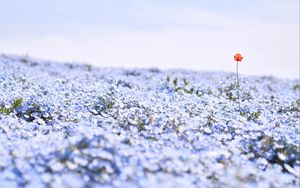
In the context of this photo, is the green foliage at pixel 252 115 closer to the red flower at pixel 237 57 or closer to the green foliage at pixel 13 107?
the red flower at pixel 237 57

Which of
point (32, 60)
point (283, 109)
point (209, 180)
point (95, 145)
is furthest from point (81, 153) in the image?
point (32, 60)

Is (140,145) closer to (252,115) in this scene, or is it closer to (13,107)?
(252,115)

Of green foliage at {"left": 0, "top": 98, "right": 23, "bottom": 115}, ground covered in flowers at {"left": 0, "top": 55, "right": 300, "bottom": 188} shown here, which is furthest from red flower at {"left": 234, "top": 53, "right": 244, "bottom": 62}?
green foliage at {"left": 0, "top": 98, "right": 23, "bottom": 115}

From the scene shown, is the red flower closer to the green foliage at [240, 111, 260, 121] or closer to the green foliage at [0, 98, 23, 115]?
the green foliage at [240, 111, 260, 121]

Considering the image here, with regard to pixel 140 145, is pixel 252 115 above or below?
below

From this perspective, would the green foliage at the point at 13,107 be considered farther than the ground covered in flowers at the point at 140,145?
Yes

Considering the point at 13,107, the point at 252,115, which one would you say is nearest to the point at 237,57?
Answer: the point at 252,115

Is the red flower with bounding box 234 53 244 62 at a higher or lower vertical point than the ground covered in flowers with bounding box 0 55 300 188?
higher

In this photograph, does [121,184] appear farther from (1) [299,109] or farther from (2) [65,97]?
(1) [299,109]

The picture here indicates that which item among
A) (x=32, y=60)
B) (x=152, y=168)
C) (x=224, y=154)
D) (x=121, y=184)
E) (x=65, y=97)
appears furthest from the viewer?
(x=32, y=60)

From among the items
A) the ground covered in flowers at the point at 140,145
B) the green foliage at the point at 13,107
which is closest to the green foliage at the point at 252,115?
the ground covered in flowers at the point at 140,145

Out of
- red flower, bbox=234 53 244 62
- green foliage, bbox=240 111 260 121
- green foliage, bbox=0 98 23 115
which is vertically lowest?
green foliage, bbox=240 111 260 121
